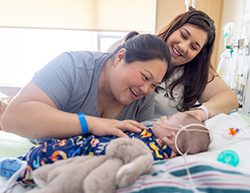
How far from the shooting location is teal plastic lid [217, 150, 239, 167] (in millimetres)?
846

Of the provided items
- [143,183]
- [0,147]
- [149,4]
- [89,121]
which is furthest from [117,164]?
[149,4]

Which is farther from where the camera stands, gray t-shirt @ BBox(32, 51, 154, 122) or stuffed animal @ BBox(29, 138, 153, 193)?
gray t-shirt @ BBox(32, 51, 154, 122)

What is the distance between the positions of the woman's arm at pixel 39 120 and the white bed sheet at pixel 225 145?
234 mm

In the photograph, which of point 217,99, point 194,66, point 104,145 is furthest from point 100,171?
point 194,66

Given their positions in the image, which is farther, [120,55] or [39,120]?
[120,55]

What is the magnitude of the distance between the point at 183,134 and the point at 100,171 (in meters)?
0.56

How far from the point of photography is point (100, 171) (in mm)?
611

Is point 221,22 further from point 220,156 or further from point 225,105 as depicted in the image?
point 220,156

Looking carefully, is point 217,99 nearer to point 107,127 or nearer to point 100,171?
point 107,127

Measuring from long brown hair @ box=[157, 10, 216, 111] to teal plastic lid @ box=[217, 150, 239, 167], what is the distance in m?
0.80

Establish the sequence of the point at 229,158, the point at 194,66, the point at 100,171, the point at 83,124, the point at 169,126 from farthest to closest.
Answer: the point at 194,66, the point at 169,126, the point at 83,124, the point at 229,158, the point at 100,171

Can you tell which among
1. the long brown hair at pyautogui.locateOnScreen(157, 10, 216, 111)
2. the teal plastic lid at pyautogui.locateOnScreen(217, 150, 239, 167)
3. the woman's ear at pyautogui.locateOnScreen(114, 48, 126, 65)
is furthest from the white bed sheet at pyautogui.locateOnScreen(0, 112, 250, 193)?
the woman's ear at pyautogui.locateOnScreen(114, 48, 126, 65)

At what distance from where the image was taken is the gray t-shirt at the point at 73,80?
3.31 feet

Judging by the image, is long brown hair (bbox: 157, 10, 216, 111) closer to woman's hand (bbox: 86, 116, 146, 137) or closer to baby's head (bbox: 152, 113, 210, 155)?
baby's head (bbox: 152, 113, 210, 155)
